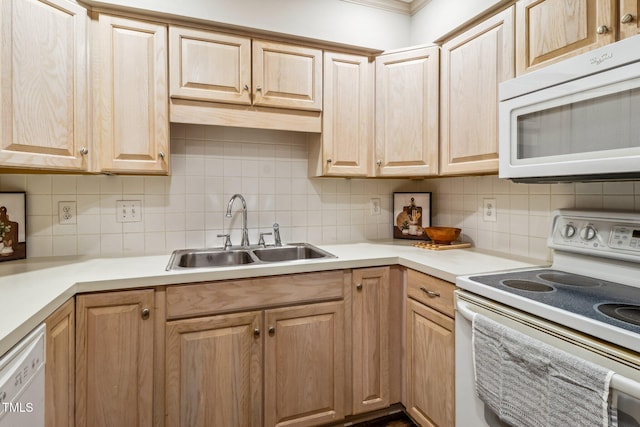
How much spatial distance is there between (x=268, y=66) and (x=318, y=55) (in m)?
0.30

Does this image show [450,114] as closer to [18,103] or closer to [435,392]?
[435,392]

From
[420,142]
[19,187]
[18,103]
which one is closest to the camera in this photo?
[18,103]

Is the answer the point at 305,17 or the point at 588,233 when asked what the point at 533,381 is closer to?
the point at 588,233

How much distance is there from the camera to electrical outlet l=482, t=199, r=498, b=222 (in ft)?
6.10

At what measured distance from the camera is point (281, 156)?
2.12 m

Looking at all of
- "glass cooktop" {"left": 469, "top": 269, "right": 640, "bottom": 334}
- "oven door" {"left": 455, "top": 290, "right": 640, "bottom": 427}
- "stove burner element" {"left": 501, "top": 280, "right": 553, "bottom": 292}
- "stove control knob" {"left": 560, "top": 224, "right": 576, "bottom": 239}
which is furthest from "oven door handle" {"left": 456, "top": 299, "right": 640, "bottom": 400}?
"stove control knob" {"left": 560, "top": 224, "right": 576, "bottom": 239}

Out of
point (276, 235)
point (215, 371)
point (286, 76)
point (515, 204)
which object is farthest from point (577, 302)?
point (286, 76)

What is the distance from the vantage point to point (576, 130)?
112 centimetres

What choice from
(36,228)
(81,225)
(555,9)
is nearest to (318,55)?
(555,9)

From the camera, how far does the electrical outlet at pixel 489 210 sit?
1861mm

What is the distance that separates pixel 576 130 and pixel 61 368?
1.90 meters

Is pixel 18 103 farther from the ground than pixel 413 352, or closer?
farther from the ground

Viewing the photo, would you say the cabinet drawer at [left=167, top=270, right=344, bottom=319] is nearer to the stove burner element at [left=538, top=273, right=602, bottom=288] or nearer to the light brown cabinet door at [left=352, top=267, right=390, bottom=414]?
the light brown cabinet door at [left=352, top=267, right=390, bottom=414]

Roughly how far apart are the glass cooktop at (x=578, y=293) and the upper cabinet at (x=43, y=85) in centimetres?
174
